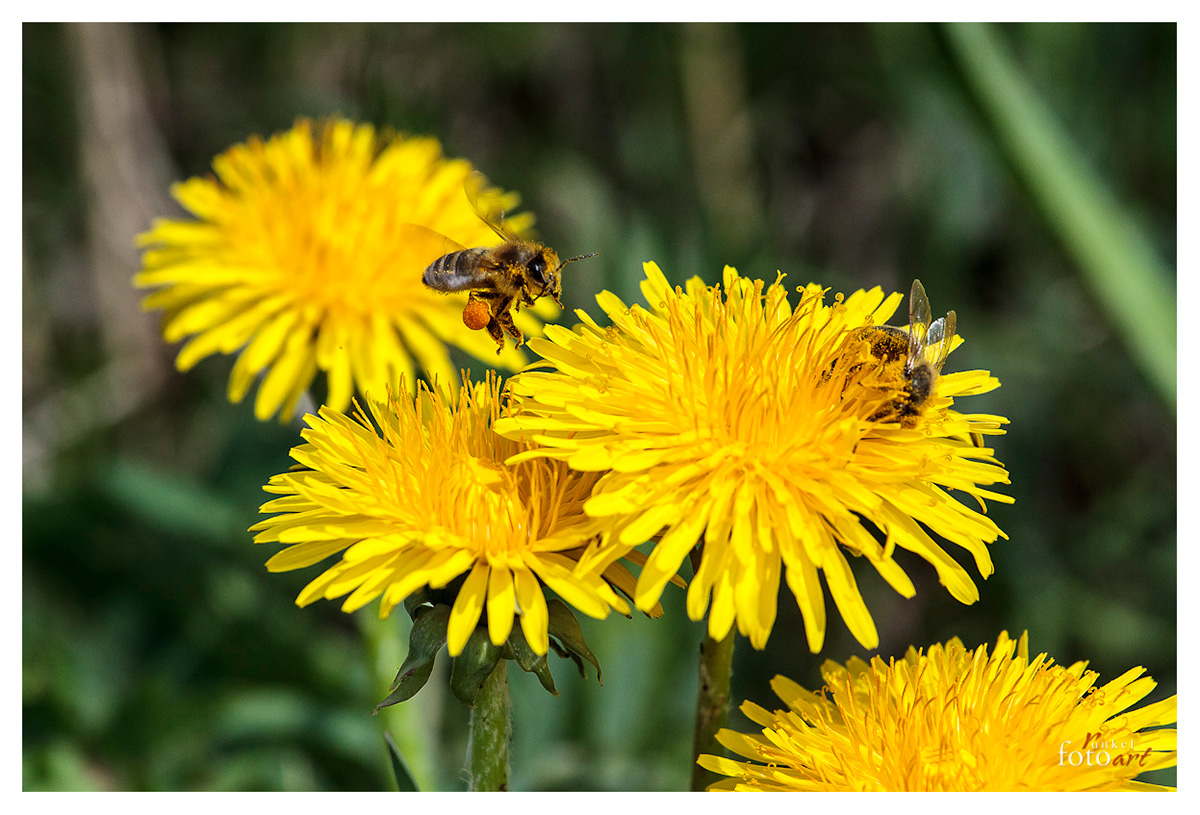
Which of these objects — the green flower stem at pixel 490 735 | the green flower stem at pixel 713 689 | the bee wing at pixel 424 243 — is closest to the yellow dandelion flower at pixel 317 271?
the bee wing at pixel 424 243

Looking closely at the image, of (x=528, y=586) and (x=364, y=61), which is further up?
(x=364, y=61)

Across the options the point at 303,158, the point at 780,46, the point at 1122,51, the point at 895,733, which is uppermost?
the point at 780,46

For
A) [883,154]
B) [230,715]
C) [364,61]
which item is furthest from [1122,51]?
[230,715]

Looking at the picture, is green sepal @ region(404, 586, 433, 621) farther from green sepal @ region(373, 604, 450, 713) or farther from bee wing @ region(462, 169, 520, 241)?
bee wing @ region(462, 169, 520, 241)

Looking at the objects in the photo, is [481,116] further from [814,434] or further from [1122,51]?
[814,434]

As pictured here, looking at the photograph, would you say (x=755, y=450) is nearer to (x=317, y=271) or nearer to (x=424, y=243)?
(x=424, y=243)

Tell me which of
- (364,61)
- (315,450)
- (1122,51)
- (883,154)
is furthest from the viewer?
(883,154)
